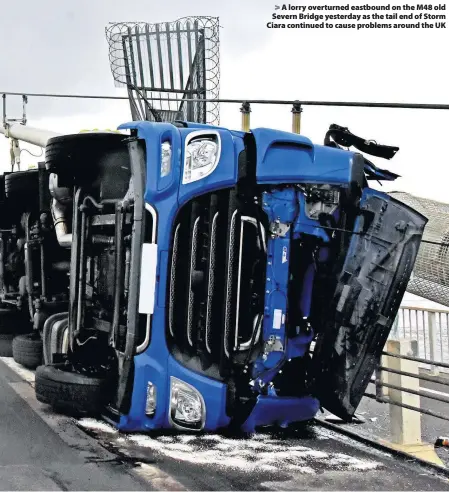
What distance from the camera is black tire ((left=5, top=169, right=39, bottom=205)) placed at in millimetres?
6820

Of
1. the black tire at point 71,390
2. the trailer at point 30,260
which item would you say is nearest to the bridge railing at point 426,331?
the trailer at point 30,260

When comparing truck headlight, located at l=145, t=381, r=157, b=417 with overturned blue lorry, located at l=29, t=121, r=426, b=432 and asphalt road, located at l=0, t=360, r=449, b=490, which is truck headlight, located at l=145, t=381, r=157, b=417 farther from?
asphalt road, located at l=0, t=360, r=449, b=490

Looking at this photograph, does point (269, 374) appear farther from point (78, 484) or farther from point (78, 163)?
point (78, 163)

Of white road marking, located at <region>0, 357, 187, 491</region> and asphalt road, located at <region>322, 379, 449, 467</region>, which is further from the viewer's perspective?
asphalt road, located at <region>322, 379, 449, 467</region>

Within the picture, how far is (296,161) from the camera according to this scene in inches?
167

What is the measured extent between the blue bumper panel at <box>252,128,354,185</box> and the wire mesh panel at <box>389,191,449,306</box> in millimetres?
764

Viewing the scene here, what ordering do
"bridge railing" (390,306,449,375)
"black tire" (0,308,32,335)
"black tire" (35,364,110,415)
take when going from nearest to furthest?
"black tire" (35,364,110,415) < "bridge railing" (390,306,449,375) < "black tire" (0,308,32,335)

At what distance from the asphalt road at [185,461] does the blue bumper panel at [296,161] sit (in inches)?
65.7

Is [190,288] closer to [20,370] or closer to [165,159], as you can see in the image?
[165,159]

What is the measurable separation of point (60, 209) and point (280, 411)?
2531mm

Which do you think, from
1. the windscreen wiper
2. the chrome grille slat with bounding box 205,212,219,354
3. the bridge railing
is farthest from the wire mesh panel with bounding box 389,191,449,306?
the bridge railing

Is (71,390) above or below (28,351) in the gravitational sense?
above

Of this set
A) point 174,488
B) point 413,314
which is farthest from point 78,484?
point 413,314

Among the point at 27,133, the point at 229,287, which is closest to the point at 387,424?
the point at 229,287
